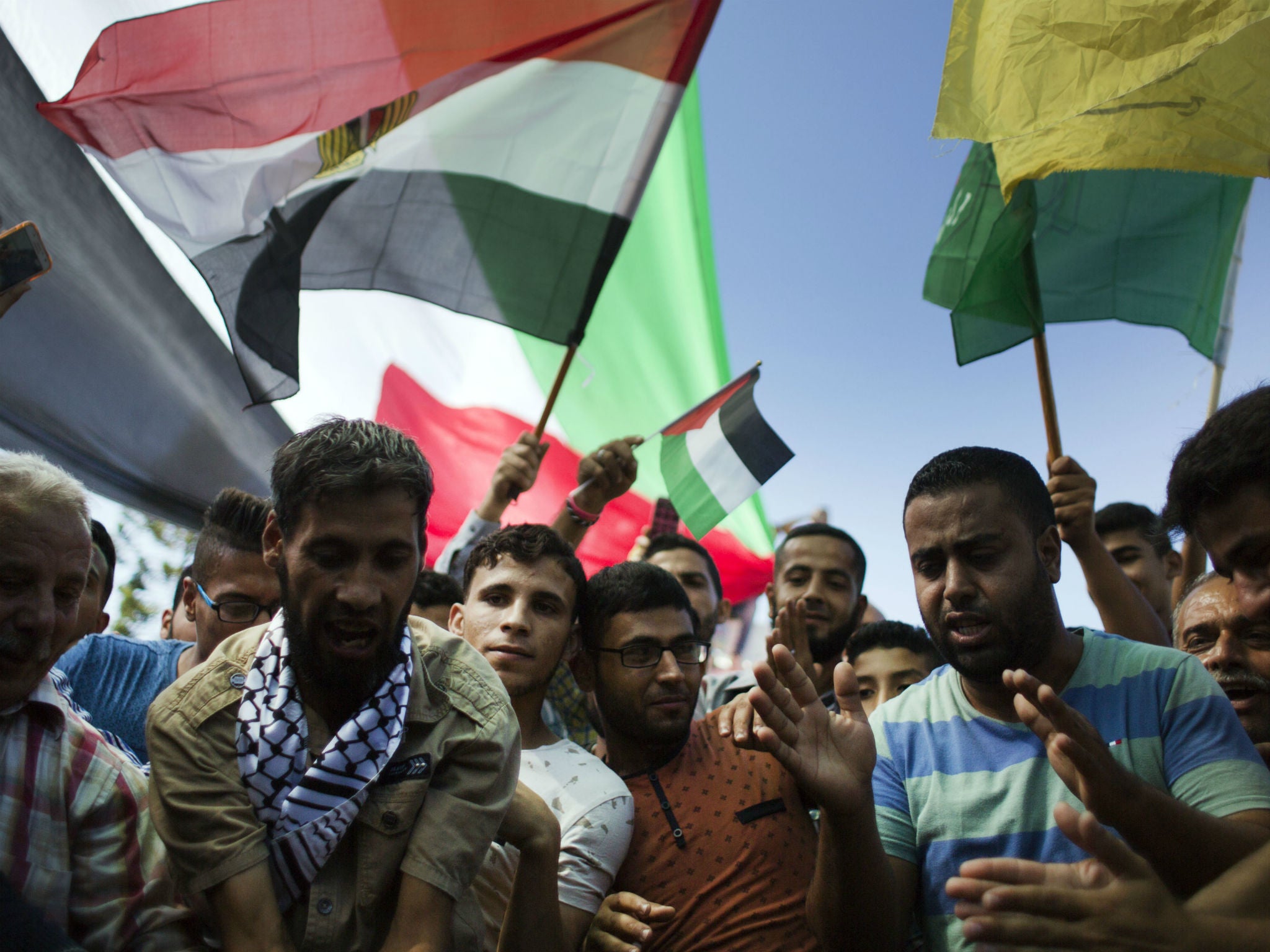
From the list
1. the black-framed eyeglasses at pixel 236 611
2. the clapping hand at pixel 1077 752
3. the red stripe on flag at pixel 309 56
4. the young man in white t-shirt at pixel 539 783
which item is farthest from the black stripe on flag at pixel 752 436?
the clapping hand at pixel 1077 752

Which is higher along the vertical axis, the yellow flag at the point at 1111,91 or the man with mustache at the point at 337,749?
the yellow flag at the point at 1111,91

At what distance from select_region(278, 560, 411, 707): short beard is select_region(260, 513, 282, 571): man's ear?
10 centimetres

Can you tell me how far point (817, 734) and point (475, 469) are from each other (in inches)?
176

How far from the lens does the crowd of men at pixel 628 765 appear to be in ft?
5.90

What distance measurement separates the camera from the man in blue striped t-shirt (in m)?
2.09

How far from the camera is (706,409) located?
4875 millimetres

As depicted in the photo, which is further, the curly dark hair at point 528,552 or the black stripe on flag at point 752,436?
the black stripe on flag at point 752,436

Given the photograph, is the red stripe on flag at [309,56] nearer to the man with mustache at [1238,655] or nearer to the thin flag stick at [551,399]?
the thin flag stick at [551,399]

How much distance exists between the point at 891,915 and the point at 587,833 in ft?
2.67

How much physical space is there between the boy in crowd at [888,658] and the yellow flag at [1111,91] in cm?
202

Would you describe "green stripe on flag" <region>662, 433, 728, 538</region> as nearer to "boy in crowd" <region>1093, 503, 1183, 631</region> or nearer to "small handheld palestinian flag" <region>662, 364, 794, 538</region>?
"small handheld palestinian flag" <region>662, 364, 794, 538</region>

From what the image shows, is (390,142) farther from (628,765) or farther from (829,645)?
(829,645)

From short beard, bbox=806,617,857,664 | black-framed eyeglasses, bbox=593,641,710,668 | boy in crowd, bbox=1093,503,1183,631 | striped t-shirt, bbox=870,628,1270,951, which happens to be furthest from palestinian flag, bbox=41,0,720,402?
boy in crowd, bbox=1093,503,1183,631

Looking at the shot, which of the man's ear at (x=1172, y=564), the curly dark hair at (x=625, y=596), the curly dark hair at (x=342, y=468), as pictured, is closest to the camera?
the curly dark hair at (x=342, y=468)
